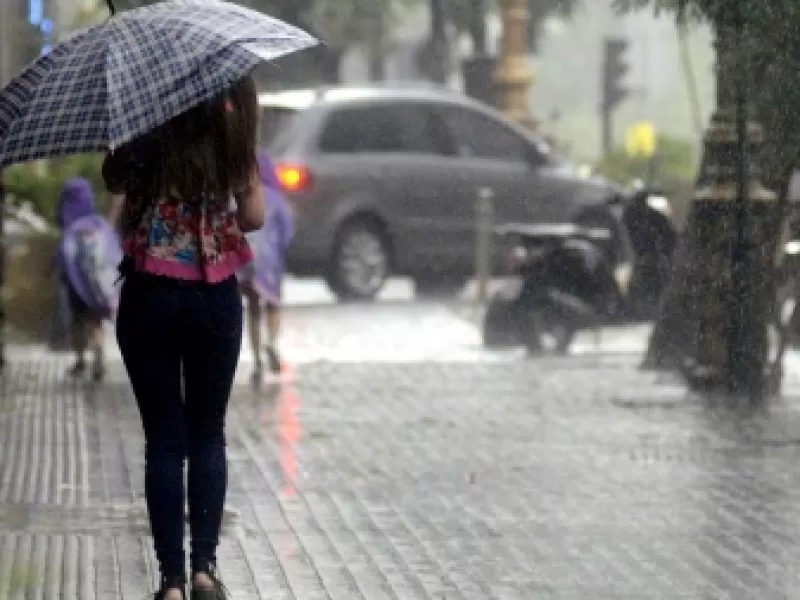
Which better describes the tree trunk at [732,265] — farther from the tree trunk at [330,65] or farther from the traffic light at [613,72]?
the tree trunk at [330,65]

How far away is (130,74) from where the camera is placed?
6.30 metres

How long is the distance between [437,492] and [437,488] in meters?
0.10

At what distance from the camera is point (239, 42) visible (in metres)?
6.29

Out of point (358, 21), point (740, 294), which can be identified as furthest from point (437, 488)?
point (358, 21)

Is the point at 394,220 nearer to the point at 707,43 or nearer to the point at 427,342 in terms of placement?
the point at 427,342

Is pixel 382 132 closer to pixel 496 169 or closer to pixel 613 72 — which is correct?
pixel 496 169

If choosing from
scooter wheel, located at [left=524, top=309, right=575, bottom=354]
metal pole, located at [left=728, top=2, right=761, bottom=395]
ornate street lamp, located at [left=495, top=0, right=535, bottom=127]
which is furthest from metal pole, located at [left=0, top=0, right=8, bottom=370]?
ornate street lamp, located at [left=495, top=0, right=535, bottom=127]

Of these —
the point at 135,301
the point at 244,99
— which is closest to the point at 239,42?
the point at 244,99

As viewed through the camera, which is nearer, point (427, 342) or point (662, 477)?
point (662, 477)

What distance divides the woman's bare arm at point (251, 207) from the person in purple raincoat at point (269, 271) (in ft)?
22.1

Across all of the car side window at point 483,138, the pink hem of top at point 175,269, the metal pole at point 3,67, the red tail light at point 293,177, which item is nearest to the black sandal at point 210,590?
the pink hem of top at point 175,269

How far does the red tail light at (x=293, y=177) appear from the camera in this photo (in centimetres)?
2052

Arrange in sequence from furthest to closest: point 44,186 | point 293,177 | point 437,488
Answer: point 293,177, point 44,186, point 437,488

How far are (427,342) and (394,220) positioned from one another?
485 centimetres
